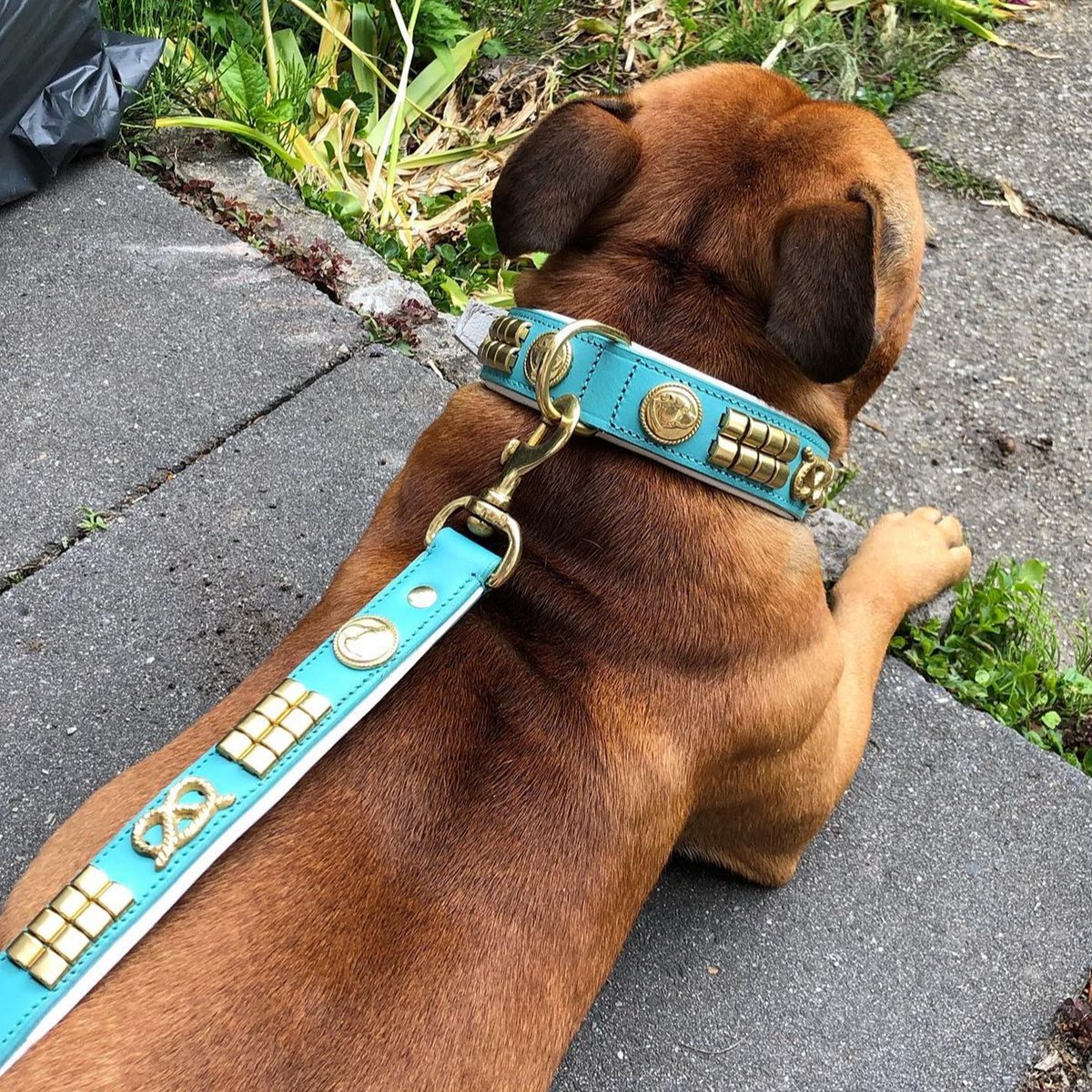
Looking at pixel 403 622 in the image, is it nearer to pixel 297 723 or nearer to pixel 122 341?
pixel 297 723

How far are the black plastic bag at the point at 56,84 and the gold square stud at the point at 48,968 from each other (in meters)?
2.62

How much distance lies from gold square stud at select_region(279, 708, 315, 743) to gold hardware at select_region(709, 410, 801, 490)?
0.73m

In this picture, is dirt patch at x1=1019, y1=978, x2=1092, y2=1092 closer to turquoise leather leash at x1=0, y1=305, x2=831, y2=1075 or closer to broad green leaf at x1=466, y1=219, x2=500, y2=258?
turquoise leather leash at x1=0, y1=305, x2=831, y2=1075

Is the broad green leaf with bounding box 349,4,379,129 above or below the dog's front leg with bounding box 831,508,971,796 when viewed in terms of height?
above

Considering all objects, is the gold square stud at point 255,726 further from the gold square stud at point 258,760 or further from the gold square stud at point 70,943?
the gold square stud at point 70,943

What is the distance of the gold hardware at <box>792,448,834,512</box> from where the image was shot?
1.90m

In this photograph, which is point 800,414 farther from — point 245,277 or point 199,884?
point 245,277

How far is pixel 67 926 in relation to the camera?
139cm

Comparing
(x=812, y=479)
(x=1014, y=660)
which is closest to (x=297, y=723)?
(x=812, y=479)

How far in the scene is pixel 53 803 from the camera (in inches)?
93.9

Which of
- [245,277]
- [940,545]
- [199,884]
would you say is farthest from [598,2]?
[199,884]

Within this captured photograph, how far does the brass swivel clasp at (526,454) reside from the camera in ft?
5.54

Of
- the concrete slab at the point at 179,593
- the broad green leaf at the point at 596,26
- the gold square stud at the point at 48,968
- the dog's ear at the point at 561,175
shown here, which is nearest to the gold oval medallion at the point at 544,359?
the dog's ear at the point at 561,175

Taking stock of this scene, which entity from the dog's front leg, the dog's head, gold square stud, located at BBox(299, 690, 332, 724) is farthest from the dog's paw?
gold square stud, located at BBox(299, 690, 332, 724)
